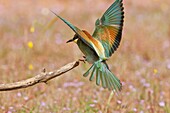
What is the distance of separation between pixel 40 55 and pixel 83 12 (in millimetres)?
3647

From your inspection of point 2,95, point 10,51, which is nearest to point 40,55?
point 10,51

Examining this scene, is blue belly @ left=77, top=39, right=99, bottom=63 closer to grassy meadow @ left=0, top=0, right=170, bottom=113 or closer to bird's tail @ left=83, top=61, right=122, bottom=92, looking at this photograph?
bird's tail @ left=83, top=61, right=122, bottom=92

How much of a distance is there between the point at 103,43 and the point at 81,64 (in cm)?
250

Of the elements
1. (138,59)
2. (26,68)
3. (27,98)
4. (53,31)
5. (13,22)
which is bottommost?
(27,98)

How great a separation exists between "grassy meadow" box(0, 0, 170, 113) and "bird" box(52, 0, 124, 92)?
0.80m

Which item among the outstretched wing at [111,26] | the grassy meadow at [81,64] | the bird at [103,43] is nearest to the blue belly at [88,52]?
the bird at [103,43]

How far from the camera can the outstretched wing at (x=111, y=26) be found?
3070 millimetres

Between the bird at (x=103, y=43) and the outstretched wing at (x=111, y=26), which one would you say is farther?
the outstretched wing at (x=111, y=26)

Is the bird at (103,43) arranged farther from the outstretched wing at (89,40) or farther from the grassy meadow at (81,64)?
the grassy meadow at (81,64)

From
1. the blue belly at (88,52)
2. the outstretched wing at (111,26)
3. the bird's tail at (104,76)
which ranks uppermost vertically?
the outstretched wing at (111,26)

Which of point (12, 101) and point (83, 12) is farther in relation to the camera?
point (83, 12)

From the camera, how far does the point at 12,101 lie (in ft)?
12.9

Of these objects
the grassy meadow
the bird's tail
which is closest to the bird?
the bird's tail

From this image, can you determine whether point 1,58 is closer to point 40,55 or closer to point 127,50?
point 40,55
